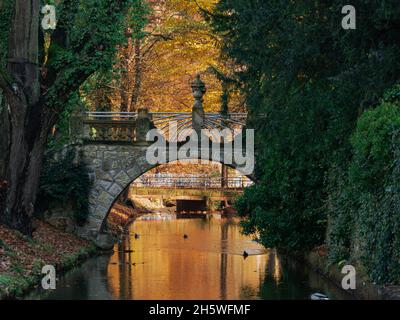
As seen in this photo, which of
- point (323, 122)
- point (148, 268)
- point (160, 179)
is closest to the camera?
point (323, 122)

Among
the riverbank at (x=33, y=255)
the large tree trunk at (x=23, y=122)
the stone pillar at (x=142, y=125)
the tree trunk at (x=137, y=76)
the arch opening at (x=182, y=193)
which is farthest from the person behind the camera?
the arch opening at (x=182, y=193)

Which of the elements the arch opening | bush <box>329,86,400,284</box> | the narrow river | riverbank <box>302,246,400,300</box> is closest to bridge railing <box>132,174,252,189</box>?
the arch opening

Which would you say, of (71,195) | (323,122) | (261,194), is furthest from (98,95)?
(323,122)

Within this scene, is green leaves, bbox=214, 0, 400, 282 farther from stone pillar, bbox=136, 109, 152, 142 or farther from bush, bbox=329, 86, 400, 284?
stone pillar, bbox=136, 109, 152, 142

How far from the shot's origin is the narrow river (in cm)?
1872

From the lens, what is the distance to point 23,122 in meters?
20.9

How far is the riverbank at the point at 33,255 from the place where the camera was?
17.5 m

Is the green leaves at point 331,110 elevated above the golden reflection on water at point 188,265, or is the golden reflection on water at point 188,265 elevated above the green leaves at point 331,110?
the green leaves at point 331,110

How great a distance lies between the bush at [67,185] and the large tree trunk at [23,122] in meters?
4.10

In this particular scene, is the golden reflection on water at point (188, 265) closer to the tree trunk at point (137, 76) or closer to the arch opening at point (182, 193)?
the tree trunk at point (137, 76)

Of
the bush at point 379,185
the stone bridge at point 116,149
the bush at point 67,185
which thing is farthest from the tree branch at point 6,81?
the bush at point 379,185
